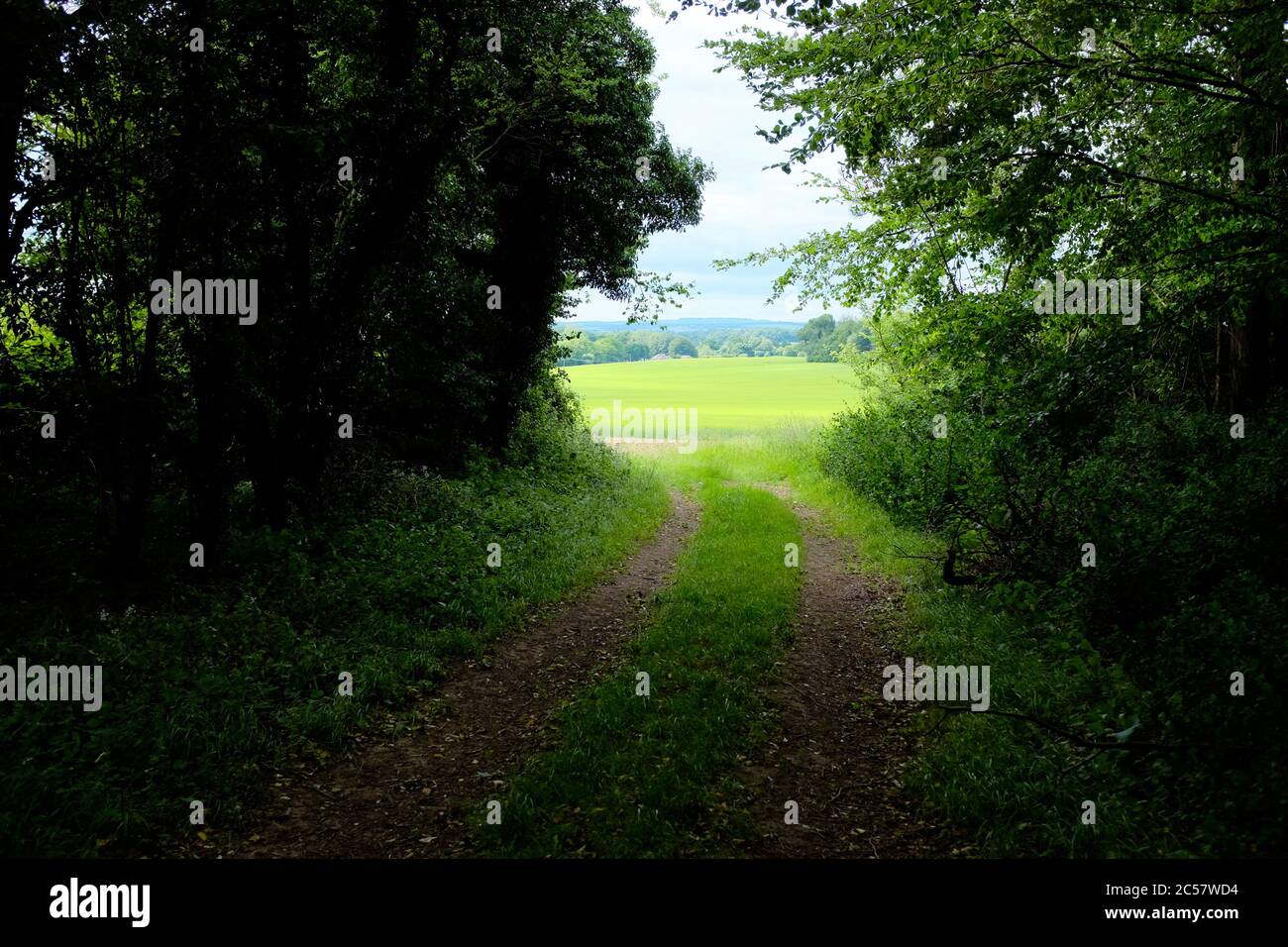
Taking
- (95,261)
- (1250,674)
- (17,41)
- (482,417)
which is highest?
(17,41)

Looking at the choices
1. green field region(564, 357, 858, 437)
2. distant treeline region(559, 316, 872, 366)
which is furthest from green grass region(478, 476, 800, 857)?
distant treeline region(559, 316, 872, 366)

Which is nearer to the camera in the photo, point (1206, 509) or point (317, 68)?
point (1206, 509)

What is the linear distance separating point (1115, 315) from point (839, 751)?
6631 mm

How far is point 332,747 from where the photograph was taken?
6578mm

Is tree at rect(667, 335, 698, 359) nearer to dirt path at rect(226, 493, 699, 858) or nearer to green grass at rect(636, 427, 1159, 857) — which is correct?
green grass at rect(636, 427, 1159, 857)

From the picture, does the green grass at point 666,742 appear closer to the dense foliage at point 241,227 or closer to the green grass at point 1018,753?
the green grass at point 1018,753

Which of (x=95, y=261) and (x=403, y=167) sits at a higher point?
(x=403, y=167)

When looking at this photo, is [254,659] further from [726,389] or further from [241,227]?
[726,389]

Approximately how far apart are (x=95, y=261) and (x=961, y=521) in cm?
1255

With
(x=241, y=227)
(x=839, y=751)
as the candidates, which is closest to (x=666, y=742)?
(x=839, y=751)
